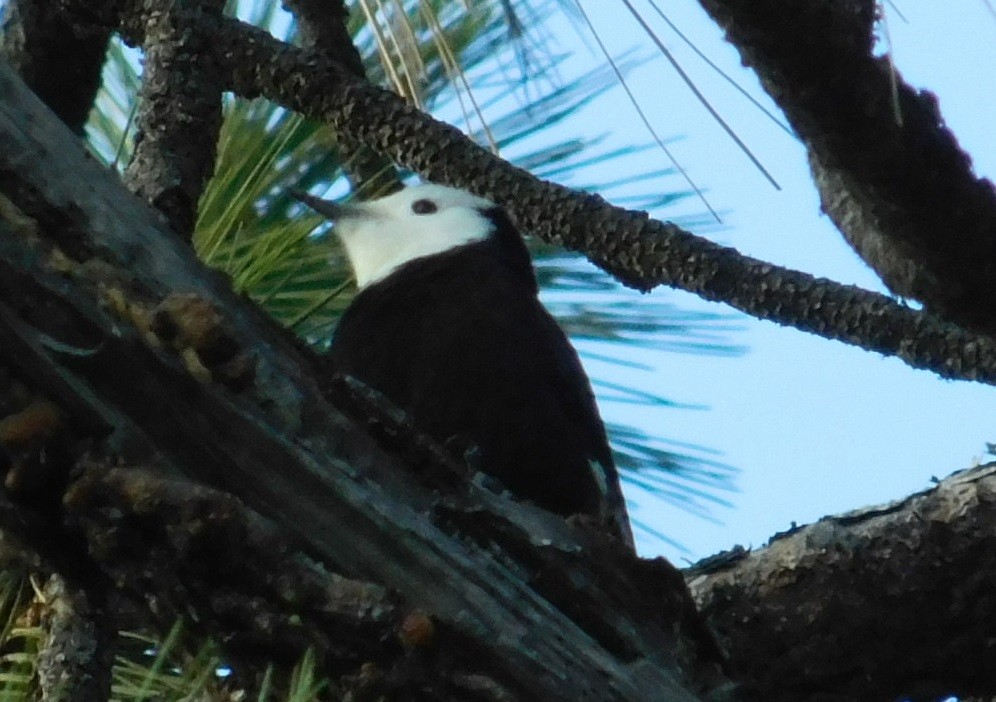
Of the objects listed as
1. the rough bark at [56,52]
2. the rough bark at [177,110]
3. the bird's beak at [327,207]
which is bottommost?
the rough bark at [177,110]

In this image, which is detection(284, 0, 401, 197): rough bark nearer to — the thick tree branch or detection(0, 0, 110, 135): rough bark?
detection(0, 0, 110, 135): rough bark

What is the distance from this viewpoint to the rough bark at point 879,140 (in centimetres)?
104

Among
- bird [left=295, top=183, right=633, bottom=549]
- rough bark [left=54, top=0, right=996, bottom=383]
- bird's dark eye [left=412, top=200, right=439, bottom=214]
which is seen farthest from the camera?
bird's dark eye [left=412, top=200, right=439, bottom=214]

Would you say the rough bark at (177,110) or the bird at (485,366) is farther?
the bird at (485,366)

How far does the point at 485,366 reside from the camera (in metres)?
1.66

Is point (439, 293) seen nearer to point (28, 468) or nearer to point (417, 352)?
point (417, 352)

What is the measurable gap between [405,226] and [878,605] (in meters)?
0.99

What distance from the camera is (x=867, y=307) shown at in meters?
1.25

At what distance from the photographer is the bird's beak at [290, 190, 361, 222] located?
1.84m

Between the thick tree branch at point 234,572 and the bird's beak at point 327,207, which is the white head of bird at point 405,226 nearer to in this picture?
the bird's beak at point 327,207

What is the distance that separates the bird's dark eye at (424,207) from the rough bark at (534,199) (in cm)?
67

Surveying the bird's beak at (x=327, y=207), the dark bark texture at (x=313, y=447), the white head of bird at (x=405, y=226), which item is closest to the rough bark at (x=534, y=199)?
the dark bark texture at (x=313, y=447)

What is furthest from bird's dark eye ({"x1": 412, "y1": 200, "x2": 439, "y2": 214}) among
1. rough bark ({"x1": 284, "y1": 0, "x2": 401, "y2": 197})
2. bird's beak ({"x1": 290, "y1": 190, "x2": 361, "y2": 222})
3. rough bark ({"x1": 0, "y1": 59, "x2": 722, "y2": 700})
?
rough bark ({"x1": 0, "y1": 59, "x2": 722, "y2": 700})

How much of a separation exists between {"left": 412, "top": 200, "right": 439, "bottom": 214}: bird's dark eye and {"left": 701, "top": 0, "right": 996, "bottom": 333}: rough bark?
99 cm
